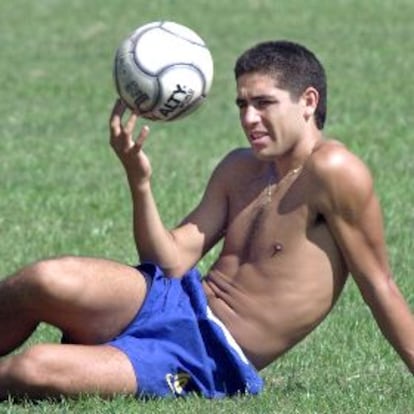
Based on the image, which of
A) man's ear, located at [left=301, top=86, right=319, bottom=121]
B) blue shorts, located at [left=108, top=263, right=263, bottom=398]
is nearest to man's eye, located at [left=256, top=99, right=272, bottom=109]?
man's ear, located at [left=301, top=86, right=319, bottom=121]

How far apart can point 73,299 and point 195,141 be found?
6795 mm

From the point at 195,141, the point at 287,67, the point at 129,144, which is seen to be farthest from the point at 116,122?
the point at 195,141

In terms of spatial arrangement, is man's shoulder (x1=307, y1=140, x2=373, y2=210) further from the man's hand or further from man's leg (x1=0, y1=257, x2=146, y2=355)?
man's leg (x1=0, y1=257, x2=146, y2=355)

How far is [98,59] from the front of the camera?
17297 mm

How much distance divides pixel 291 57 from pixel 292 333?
0.99 metres

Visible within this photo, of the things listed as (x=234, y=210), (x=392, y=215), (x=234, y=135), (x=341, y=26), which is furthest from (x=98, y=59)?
(x=234, y=210)

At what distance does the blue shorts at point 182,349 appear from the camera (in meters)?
6.05

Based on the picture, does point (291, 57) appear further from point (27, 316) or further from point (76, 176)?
point (76, 176)

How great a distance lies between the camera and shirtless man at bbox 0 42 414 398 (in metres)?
5.98

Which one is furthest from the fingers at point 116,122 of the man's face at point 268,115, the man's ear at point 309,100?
the man's ear at point 309,100

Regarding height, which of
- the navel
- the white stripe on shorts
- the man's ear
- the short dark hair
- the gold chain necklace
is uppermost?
the short dark hair

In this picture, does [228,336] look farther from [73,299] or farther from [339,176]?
[339,176]

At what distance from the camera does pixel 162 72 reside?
6352mm

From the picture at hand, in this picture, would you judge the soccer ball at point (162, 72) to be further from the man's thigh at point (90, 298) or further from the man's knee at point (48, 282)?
the man's knee at point (48, 282)
